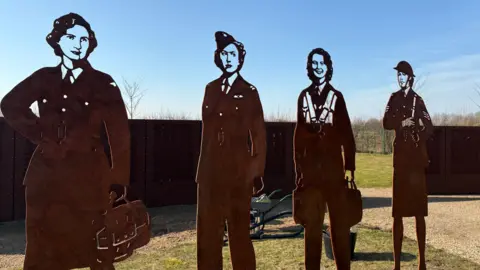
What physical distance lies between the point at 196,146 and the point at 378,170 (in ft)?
36.4

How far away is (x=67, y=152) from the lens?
134 inches

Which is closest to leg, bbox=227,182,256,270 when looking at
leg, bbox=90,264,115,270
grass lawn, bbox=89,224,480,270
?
leg, bbox=90,264,115,270

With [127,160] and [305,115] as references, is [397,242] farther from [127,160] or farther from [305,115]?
[127,160]

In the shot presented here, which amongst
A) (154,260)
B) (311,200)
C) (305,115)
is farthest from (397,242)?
(154,260)

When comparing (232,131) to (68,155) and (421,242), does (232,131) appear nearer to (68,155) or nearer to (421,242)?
(68,155)

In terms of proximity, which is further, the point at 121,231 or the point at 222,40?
the point at 222,40

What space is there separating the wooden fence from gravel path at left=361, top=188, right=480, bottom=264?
0.90 m

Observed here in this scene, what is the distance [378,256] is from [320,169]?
2846 millimetres

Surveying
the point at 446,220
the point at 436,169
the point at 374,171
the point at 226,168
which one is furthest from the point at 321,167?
the point at 374,171

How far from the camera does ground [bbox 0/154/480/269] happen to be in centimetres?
604

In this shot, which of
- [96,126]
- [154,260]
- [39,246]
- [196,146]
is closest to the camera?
[39,246]

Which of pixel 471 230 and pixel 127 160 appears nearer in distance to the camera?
pixel 127 160

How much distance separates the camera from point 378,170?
19.0m

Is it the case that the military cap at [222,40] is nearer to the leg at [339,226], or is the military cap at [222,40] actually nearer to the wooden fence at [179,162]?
the leg at [339,226]
